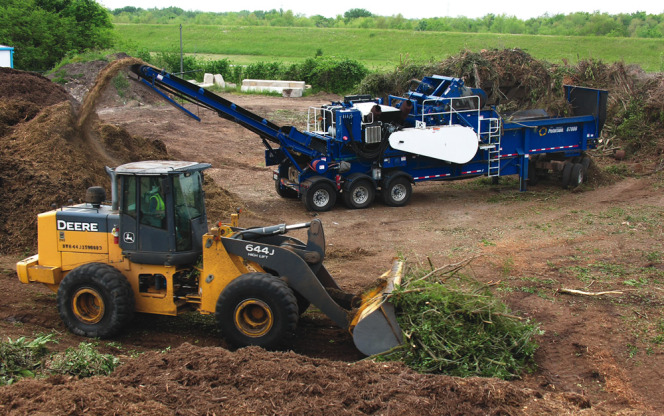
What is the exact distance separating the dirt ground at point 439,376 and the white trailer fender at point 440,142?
1.34 metres

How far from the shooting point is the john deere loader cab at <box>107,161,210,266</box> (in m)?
7.67

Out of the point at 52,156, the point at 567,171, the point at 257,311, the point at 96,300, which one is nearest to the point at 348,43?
the point at 567,171

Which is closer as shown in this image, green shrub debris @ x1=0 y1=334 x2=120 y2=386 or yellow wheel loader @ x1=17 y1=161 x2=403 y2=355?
green shrub debris @ x1=0 y1=334 x2=120 y2=386

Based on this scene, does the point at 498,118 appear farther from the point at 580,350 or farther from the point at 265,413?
the point at 265,413

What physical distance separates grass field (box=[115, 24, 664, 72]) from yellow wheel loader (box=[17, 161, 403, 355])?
36.7m

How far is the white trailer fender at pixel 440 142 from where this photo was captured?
50.4 ft

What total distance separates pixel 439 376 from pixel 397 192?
387 inches

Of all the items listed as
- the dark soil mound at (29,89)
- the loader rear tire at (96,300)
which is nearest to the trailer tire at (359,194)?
the loader rear tire at (96,300)

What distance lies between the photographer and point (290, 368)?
654 cm

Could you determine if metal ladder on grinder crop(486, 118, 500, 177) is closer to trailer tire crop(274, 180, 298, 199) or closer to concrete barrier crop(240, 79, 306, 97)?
trailer tire crop(274, 180, 298, 199)

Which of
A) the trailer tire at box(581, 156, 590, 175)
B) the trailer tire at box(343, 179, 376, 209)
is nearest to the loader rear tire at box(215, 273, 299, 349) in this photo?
the trailer tire at box(343, 179, 376, 209)

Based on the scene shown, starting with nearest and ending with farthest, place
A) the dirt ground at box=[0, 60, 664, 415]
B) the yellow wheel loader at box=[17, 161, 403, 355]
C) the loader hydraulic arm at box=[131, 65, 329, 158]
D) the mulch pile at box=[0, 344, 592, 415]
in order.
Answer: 1. the mulch pile at box=[0, 344, 592, 415]
2. the dirt ground at box=[0, 60, 664, 415]
3. the yellow wheel loader at box=[17, 161, 403, 355]
4. the loader hydraulic arm at box=[131, 65, 329, 158]

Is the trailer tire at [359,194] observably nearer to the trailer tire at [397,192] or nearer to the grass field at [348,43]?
the trailer tire at [397,192]

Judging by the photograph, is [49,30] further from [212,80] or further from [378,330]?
[378,330]
